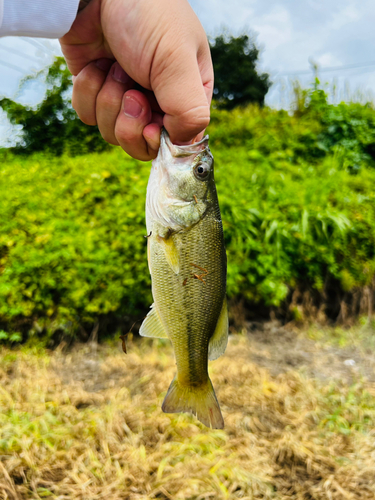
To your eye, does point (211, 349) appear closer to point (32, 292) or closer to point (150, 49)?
point (150, 49)

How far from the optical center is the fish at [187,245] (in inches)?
58.6

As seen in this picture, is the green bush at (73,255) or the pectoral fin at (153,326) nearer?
the pectoral fin at (153,326)

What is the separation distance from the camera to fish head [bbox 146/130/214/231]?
1491 millimetres

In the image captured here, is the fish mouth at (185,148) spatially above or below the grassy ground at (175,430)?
above

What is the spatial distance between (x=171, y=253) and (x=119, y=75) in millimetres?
783

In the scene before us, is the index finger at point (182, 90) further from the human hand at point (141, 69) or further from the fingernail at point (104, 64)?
the fingernail at point (104, 64)

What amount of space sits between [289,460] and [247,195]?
2686 mm

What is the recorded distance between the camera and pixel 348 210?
4.67 m

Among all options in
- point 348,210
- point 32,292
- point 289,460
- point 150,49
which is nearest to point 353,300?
point 348,210

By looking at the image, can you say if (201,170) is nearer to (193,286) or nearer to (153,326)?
(193,286)

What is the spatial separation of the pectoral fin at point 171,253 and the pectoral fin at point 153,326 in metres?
0.23

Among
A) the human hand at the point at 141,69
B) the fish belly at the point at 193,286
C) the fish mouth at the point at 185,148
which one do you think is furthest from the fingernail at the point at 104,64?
the fish belly at the point at 193,286

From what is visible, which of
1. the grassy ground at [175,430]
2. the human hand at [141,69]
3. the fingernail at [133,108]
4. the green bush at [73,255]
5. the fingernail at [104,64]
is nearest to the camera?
the human hand at [141,69]

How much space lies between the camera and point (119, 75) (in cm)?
172
